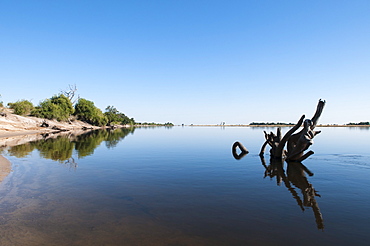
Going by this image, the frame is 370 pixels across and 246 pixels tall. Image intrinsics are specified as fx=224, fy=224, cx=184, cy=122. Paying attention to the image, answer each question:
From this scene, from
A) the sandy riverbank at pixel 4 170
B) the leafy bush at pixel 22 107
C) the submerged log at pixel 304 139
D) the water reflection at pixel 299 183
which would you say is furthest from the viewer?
the leafy bush at pixel 22 107

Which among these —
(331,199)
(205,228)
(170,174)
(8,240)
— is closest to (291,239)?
(205,228)

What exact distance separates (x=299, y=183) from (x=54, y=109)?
9958 cm

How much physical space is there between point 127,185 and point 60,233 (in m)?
5.47

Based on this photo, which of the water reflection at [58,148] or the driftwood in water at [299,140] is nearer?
the driftwood in water at [299,140]

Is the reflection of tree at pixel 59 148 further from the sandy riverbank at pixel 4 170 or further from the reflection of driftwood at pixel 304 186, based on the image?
the reflection of driftwood at pixel 304 186

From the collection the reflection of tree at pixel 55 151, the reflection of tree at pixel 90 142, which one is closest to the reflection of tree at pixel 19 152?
the reflection of tree at pixel 55 151

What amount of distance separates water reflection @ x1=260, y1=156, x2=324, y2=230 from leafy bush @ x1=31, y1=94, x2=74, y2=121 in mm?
91726

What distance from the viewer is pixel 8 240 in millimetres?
5891

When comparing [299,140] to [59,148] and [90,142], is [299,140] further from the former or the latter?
[90,142]

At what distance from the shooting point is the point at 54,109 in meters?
91.7

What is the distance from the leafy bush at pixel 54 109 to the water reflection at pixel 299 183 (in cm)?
9173

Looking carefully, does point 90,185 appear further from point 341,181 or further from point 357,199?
point 341,181

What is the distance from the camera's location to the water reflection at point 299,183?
877 centimetres

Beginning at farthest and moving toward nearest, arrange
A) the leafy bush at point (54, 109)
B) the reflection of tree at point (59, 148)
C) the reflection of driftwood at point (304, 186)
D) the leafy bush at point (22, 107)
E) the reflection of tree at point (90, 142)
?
the leafy bush at point (54, 109)
the leafy bush at point (22, 107)
the reflection of tree at point (90, 142)
the reflection of tree at point (59, 148)
the reflection of driftwood at point (304, 186)
